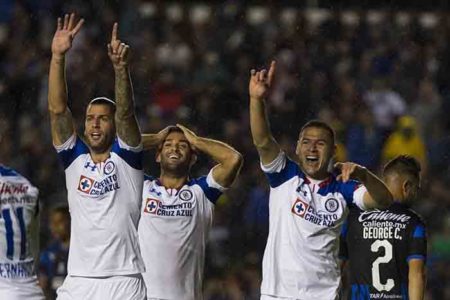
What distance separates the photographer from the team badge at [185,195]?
12.1m

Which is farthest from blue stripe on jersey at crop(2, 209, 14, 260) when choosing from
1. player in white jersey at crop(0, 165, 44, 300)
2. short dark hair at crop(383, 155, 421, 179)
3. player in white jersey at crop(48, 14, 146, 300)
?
short dark hair at crop(383, 155, 421, 179)

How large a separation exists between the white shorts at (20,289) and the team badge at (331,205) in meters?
2.24

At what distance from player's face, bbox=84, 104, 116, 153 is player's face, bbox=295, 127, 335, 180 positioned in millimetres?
1411

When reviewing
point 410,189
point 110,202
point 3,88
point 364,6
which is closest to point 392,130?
point 364,6

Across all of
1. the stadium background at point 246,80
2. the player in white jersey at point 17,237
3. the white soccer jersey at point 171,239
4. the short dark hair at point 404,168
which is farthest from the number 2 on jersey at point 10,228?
the stadium background at point 246,80

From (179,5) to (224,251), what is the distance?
4422 millimetres

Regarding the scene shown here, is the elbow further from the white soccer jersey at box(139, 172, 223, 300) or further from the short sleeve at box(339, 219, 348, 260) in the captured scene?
the short sleeve at box(339, 219, 348, 260)

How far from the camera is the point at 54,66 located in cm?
1134

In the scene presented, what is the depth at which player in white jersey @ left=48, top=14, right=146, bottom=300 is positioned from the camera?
37.1 ft

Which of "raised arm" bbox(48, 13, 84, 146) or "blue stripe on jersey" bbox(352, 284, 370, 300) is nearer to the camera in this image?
"raised arm" bbox(48, 13, 84, 146)

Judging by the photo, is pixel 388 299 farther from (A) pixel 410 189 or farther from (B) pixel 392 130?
(B) pixel 392 130

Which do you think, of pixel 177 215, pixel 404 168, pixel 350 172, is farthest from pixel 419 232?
pixel 177 215

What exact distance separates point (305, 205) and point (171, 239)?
1167 mm

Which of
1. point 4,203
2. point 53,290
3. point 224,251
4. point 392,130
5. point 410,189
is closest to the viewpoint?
point 4,203
